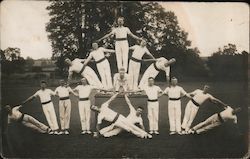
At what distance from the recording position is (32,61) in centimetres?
404

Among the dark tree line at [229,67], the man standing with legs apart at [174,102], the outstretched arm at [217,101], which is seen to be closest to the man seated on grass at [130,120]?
the man standing with legs apart at [174,102]

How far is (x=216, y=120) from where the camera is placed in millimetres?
4090

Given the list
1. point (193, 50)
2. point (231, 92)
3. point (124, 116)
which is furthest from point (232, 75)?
point (124, 116)

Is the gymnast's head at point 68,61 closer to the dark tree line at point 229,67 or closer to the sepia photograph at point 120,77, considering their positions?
the sepia photograph at point 120,77

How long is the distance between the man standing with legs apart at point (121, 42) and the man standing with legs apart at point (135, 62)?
0.06 m

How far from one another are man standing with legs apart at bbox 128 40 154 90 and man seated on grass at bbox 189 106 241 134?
701 millimetres

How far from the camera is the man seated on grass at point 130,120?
4031mm

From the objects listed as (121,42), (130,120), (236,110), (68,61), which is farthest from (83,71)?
(236,110)

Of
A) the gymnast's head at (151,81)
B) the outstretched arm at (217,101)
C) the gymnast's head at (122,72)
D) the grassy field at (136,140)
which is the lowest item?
the grassy field at (136,140)

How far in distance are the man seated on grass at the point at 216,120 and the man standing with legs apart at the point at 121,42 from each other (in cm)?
89

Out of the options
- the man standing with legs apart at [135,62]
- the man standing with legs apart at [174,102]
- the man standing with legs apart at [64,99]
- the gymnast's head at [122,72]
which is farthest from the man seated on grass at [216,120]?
the man standing with legs apart at [64,99]

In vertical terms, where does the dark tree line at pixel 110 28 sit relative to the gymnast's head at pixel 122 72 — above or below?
above

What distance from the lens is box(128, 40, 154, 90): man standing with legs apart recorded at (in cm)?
403

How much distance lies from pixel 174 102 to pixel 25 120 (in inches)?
55.0
